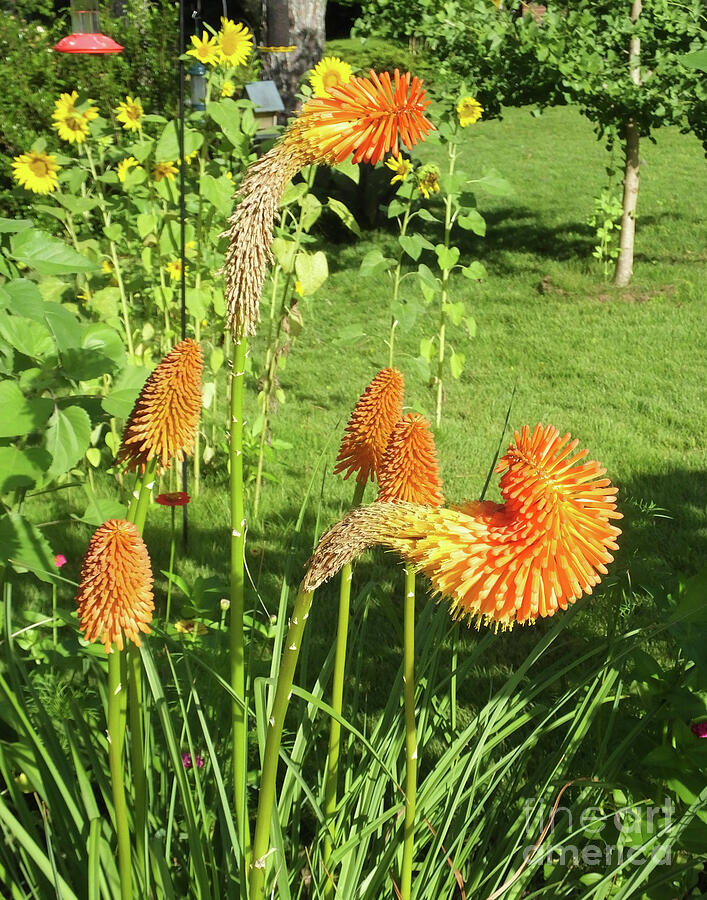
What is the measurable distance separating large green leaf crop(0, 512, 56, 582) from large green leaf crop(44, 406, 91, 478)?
4.5 inches

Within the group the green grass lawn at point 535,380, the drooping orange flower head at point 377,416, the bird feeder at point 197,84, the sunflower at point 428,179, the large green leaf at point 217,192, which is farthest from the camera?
the bird feeder at point 197,84

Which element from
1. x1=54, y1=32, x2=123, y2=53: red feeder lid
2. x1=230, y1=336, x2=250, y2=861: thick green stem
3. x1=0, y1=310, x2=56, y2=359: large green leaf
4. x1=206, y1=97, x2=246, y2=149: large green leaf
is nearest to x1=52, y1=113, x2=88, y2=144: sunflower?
x1=54, y1=32, x2=123, y2=53: red feeder lid

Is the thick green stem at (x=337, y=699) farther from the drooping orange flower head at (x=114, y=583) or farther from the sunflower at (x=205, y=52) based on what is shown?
the sunflower at (x=205, y=52)

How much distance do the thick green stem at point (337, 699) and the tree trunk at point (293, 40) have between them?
27.1 ft

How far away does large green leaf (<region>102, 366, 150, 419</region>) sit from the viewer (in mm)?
1776

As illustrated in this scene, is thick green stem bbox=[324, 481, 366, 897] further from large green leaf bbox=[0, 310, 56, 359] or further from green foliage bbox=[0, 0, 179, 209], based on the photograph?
green foliage bbox=[0, 0, 179, 209]

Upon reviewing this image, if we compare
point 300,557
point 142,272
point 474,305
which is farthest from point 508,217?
point 300,557

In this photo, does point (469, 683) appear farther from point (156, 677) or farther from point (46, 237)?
point (46, 237)

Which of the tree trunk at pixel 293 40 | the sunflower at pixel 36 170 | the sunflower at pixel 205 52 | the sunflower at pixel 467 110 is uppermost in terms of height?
the tree trunk at pixel 293 40

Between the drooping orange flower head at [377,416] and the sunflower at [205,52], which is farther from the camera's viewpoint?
the sunflower at [205,52]

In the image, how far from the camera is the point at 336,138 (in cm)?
102

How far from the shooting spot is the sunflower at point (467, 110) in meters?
4.59

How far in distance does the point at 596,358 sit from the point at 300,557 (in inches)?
126

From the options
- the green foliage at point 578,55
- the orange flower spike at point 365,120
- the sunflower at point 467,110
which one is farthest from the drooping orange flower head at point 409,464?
the green foliage at point 578,55
